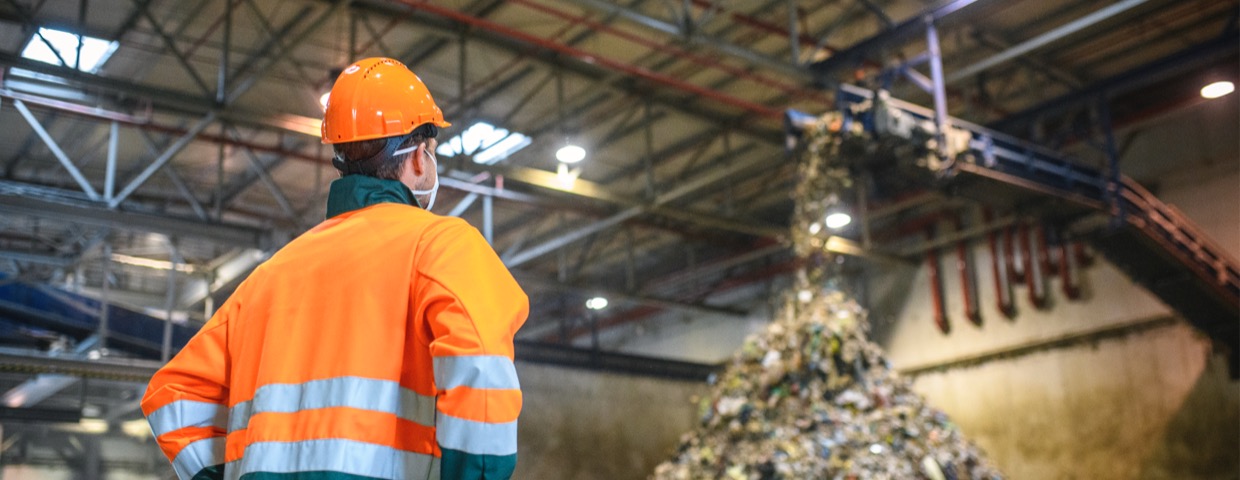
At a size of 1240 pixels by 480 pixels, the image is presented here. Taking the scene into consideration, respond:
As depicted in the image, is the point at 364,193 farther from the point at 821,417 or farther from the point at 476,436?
the point at 821,417

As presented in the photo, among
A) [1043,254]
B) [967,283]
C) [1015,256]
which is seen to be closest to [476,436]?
[1043,254]

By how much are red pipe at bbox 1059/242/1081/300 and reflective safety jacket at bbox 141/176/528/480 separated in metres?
11.9

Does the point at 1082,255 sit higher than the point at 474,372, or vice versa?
the point at 1082,255

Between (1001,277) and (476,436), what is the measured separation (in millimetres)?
12565

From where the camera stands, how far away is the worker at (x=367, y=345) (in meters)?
1.50

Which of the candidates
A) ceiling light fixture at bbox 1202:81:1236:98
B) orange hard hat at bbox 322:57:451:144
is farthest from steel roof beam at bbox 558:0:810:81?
orange hard hat at bbox 322:57:451:144

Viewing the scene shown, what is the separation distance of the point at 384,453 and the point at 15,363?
32.2ft

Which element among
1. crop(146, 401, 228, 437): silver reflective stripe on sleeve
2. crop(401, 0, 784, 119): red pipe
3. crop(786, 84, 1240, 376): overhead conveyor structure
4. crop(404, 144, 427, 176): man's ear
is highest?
crop(401, 0, 784, 119): red pipe

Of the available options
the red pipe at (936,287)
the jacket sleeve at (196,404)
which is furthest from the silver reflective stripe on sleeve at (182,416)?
the red pipe at (936,287)

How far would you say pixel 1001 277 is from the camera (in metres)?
13.0

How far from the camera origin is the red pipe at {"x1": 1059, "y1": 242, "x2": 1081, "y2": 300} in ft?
40.4

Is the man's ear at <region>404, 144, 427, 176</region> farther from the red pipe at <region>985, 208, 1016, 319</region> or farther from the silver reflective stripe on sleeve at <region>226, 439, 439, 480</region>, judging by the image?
the red pipe at <region>985, 208, 1016, 319</region>

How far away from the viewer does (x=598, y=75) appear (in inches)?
432

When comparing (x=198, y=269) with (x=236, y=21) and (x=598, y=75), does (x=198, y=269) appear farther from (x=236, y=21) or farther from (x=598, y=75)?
(x=598, y=75)
